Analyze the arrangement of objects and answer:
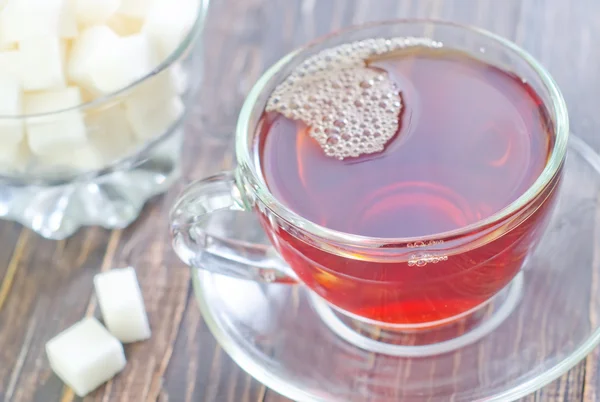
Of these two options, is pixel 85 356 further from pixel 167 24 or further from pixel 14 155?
pixel 167 24

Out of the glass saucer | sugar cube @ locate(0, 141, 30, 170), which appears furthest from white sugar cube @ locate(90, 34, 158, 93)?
the glass saucer

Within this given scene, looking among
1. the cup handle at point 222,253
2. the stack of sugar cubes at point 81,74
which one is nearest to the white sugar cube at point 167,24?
the stack of sugar cubes at point 81,74

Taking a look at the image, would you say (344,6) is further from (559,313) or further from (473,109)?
(559,313)

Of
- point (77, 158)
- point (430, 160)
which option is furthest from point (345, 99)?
point (77, 158)

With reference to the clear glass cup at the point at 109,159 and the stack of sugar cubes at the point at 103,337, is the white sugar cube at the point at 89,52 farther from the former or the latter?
the stack of sugar cubes at the point at 103,337

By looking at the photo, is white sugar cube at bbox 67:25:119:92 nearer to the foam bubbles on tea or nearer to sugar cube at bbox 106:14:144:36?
sugar cube at bbox 106:14:144:36
